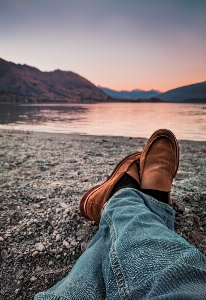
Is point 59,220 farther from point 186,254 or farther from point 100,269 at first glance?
point 186,254

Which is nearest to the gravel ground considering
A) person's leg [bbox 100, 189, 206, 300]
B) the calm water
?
person's leg [bbox 100, 189, 206, 300]

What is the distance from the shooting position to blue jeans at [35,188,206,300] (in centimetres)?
76

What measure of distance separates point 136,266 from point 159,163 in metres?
→ 1.33

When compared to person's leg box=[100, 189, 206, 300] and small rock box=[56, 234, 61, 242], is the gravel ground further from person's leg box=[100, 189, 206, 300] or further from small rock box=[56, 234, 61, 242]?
person's leg box=[100, 189, 206, 300]

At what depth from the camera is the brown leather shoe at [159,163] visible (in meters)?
1.85

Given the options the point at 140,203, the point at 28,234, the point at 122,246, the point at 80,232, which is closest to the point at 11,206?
the point at 28,234

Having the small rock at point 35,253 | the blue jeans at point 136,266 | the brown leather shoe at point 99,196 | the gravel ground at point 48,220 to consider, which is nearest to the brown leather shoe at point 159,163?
the brown leather shoe at point 99,196

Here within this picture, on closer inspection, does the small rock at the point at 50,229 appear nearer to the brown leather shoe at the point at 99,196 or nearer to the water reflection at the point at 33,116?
the brown leather shoe at the point at 99,196

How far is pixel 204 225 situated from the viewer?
1934mm

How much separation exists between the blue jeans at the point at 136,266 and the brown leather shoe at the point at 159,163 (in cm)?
64

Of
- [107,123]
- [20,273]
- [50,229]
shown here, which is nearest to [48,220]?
[50,229]

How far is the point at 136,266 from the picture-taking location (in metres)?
0.87

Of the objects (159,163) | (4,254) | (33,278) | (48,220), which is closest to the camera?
Result: (33,278)

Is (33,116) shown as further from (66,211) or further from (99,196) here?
(99,196)
